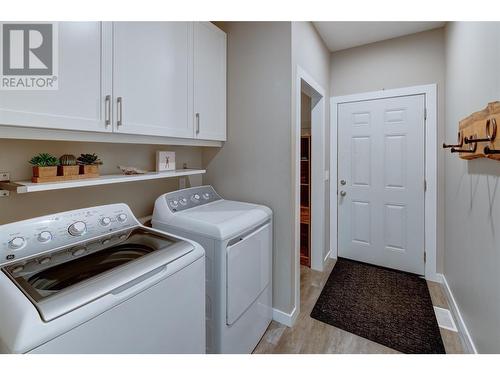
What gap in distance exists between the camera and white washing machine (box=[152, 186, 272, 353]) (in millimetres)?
1429

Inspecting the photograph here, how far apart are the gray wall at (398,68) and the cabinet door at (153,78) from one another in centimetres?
198

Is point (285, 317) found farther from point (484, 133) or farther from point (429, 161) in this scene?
point (429, 161)

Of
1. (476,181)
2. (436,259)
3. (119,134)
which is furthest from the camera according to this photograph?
(436,259)

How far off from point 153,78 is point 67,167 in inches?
26.9

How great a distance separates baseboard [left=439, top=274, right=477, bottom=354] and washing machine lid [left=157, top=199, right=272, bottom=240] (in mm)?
1512

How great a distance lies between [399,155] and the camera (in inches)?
107

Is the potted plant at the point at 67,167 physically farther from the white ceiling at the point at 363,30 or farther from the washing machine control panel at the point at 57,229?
the white ceiling at the point at 363,30

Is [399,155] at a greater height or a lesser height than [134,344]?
greater

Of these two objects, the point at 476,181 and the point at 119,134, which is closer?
the point at 119,134

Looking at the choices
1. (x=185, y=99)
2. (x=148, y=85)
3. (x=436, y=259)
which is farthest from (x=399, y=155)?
(x=148, y=85)

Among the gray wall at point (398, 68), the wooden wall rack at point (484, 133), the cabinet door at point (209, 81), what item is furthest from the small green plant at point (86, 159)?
the gray wall at point (398, 68)

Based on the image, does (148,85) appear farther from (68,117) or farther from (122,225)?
(122,225)

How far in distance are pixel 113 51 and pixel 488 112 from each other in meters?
1.92

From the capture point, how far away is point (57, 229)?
1.20m
